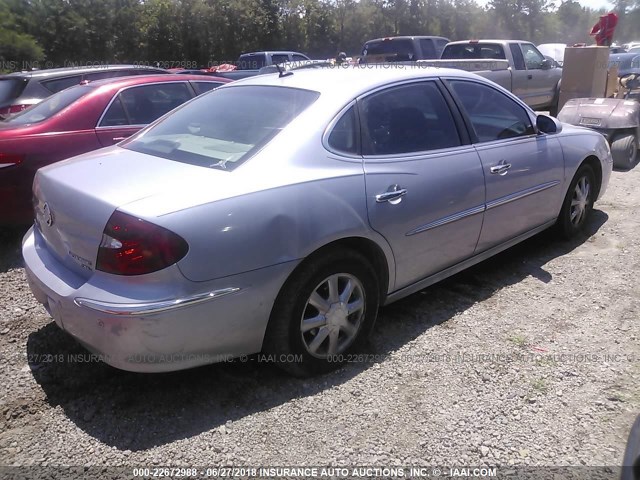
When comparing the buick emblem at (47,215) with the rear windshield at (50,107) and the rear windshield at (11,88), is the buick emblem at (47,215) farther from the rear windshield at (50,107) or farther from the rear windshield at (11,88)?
the rear windshield at (11,88)

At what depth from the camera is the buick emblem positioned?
2.90 m

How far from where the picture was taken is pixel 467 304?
3.88 metres

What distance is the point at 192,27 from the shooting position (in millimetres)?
31078

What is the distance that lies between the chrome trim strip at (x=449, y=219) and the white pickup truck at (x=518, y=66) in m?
7.48

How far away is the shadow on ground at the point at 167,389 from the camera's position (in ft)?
8.71

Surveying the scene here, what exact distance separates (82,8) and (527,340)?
29793mm

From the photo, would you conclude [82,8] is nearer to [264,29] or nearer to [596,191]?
[264,29]

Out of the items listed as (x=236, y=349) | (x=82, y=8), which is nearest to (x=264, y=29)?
(x=82, y=8)

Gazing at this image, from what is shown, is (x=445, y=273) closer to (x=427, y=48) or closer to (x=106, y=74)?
(x=106, y=74)

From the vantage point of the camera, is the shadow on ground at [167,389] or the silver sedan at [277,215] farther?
the shadow on ground at [167,389]

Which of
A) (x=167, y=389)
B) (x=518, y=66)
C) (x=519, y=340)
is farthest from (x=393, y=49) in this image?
(x=167, y=389)

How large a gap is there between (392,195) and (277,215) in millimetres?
791

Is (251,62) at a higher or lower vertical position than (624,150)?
higher

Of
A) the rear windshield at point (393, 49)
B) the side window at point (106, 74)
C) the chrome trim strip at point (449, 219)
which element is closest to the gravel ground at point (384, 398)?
the chrome trim strip at point (449, 219)
